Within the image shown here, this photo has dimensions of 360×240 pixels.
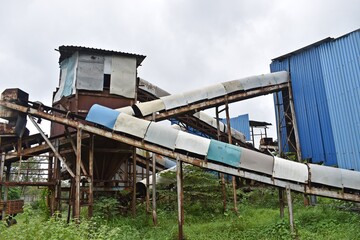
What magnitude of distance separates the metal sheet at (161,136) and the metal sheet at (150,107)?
99.4 inches

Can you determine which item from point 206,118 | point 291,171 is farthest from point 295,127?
point 291,171

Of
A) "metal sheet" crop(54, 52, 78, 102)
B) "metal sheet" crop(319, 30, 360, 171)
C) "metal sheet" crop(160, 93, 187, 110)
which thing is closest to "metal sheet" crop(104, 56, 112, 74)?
"metal sheet" crop(54, 52, 78, 102)

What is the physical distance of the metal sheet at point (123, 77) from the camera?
14391 mm

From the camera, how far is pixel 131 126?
1086 cm

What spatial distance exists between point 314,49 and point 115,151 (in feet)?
36.2

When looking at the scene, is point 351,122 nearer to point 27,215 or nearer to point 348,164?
point 348,164

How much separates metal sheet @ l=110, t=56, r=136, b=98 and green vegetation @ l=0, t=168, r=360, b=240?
16.2 feet

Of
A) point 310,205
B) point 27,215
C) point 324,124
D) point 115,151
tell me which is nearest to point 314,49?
point 324,124

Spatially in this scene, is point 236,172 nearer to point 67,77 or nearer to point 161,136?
point 161,136

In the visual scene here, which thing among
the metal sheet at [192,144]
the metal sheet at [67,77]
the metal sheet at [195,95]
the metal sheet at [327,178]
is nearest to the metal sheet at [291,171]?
the metal sheet at [327,178]

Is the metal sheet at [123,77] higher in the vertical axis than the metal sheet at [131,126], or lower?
higher

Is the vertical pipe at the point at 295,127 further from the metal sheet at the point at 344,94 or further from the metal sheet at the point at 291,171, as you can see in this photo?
the metal sheet at the point at 291,171

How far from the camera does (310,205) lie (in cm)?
1427

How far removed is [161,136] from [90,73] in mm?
5613
